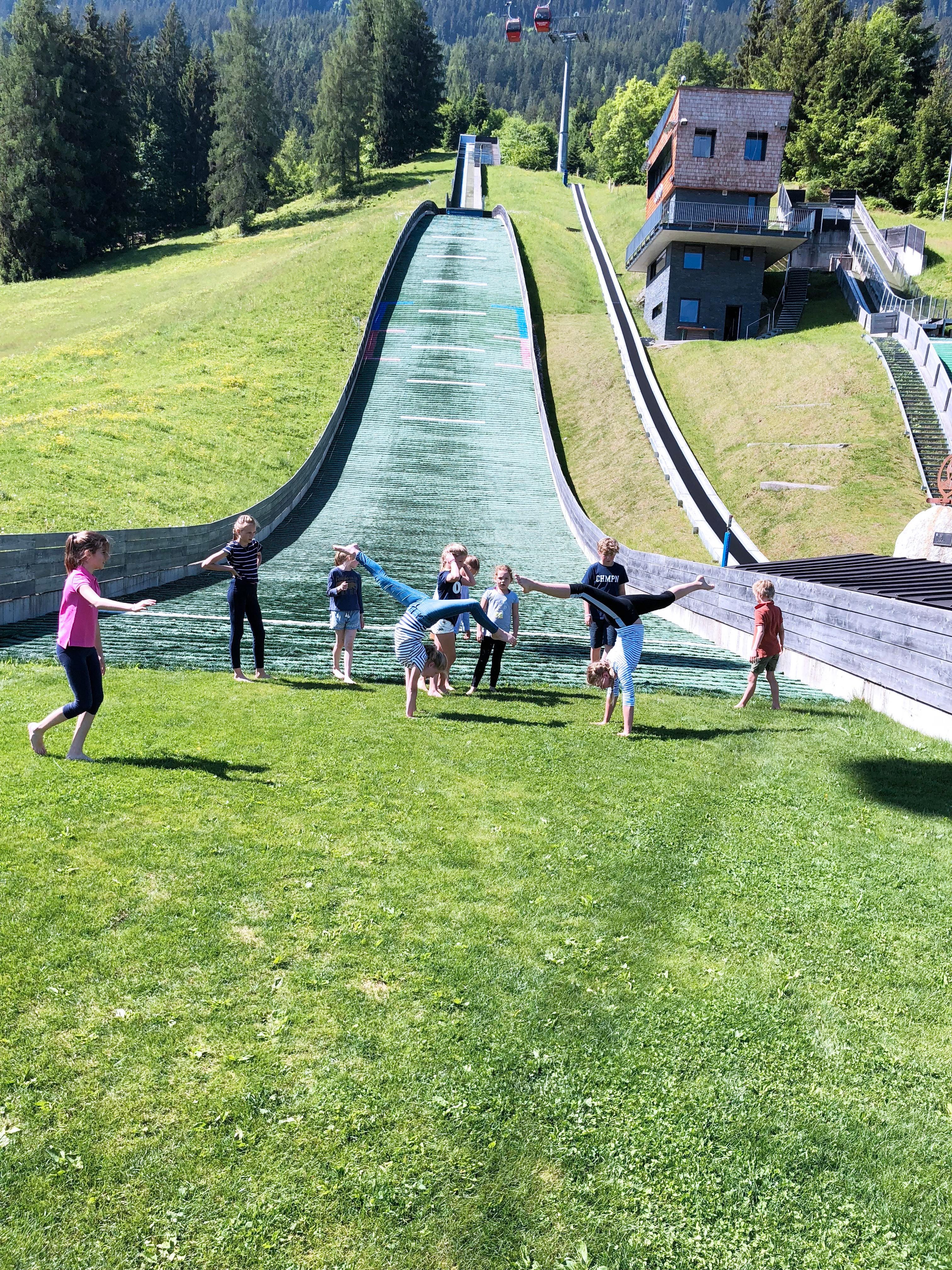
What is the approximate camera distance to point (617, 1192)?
4.23 metres

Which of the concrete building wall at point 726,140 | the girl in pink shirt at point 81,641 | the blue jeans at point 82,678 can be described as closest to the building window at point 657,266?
the concrete building wall at point 726,140

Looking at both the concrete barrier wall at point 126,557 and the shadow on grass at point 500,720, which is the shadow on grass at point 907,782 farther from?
the concrete barrier wall at point 126,557

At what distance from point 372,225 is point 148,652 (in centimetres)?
5949

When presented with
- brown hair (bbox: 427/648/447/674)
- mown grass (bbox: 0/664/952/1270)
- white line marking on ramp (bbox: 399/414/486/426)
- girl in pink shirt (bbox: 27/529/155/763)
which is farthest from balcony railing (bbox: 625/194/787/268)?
girl in pink shirt (bbox: 27/529/155/763)

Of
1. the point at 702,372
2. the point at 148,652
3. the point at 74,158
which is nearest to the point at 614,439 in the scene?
the point at 702,372

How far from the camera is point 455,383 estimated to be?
4047 cm

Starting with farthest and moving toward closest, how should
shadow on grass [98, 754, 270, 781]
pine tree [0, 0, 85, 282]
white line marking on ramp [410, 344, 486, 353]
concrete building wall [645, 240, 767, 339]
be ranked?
pine tree [0, 0, 85, 282] → concrete building wall [645, 240, 767, 339] → white line marking on ramp [410, 344, 486, 353] → shadow on grass [98, 754, 270, 781]

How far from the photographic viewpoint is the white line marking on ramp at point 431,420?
36406 mm

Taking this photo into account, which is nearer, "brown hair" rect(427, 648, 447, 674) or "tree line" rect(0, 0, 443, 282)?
"brown hair" rect(427, 648, 447, 674)

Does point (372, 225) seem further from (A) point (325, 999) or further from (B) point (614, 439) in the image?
(A) point (325, 999)

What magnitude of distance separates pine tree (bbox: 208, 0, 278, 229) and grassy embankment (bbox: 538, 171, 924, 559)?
49904 millimetres

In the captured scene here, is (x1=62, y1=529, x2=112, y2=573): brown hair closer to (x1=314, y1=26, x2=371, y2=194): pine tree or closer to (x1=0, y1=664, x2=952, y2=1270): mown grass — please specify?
(x1=0, y1=664, x2=952, y2=1270): mown grass

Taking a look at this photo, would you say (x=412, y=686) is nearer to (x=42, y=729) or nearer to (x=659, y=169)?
(x=42, y=729)

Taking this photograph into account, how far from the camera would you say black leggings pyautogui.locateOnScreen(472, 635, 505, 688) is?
474 inches
